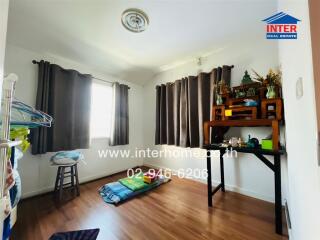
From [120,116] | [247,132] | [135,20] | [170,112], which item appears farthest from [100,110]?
[247,132]

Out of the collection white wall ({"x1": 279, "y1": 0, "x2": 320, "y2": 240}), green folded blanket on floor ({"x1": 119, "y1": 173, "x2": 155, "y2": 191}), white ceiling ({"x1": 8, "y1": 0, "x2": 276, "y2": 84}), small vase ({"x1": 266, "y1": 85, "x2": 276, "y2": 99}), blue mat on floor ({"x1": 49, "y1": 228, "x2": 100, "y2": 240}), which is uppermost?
white ceiling ({"x1": 8, "y1": 0, "x2": 276, "y2": 84})

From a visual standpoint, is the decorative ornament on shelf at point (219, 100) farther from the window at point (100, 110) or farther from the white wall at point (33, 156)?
the white wall at point (33, 156)

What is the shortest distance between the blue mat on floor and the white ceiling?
2.34 m

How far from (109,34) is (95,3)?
0.46 meters

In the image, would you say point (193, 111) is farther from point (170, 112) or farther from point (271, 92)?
point (271, 92)

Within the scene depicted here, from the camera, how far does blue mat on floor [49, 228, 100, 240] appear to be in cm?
129

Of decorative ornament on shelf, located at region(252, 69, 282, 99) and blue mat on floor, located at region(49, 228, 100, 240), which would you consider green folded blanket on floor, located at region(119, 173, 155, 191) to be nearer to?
blue mat on floor, located at region(49, 228, 100, 240)

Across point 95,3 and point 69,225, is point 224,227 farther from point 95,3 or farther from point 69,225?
point 95,3

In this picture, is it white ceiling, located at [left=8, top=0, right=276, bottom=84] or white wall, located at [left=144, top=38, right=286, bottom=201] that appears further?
white wall, located at [left=144, top=38, right=286, bottom=201]

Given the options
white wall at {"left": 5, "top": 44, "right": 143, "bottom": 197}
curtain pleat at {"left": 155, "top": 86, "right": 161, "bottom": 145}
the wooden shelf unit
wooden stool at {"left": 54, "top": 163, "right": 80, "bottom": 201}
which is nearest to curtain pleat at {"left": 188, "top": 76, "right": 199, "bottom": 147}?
the wooden shelf unit

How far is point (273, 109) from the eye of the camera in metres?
1.59

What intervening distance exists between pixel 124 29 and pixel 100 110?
64.5 inches

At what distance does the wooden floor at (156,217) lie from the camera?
135cm

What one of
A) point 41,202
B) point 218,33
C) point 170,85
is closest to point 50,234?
point 41,202
